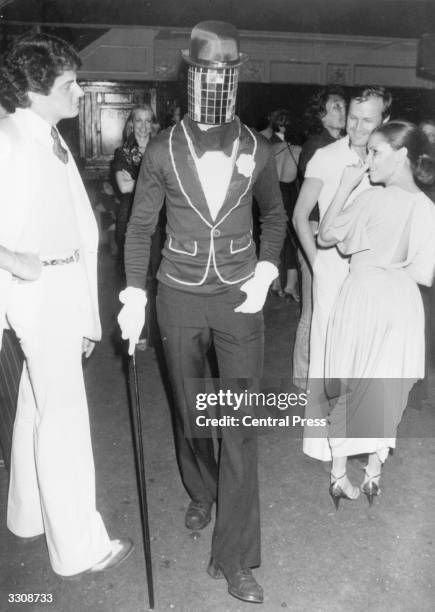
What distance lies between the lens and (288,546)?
2391mm

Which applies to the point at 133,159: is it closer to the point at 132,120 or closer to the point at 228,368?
the point at 132,120

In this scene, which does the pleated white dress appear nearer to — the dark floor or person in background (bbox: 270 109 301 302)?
the dark floor

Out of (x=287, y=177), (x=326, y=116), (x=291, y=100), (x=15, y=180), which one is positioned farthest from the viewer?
(x=291, y=100)

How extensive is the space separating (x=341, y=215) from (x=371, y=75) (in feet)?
30.1

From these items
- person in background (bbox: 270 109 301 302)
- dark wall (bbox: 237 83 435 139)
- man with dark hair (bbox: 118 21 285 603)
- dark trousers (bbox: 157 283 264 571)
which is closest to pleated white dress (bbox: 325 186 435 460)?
man with dark hair (bbox: 118 21 285 603)

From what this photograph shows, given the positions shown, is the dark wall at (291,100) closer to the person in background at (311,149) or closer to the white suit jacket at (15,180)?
the person in background at (311,149)

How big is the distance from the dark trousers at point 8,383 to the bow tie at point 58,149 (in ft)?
2.81

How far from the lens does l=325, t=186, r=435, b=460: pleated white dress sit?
7.79 feet

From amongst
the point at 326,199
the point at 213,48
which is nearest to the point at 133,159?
the point at 326,199

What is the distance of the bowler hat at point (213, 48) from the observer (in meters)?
1.89

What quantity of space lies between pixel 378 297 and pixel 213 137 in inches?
35.4

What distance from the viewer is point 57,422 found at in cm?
205

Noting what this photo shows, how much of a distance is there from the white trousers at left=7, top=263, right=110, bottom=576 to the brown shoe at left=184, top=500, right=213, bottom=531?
13.5 inches

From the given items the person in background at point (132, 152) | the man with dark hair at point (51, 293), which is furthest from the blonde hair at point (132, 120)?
the man with dark hair at point (51, 293)
